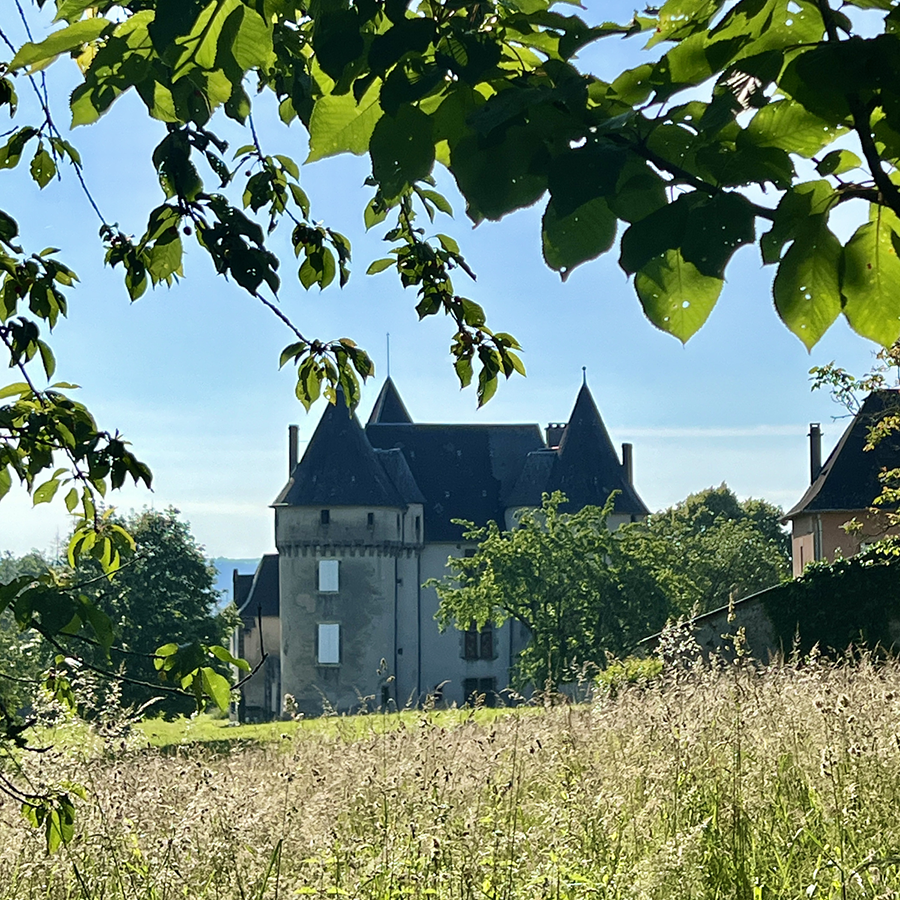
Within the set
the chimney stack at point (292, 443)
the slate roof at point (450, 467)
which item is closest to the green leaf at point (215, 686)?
the slate roof at point (450, 467)

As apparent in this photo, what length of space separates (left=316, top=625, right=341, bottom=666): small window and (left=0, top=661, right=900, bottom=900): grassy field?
134 feet

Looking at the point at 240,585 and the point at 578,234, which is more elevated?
the point at 240,585

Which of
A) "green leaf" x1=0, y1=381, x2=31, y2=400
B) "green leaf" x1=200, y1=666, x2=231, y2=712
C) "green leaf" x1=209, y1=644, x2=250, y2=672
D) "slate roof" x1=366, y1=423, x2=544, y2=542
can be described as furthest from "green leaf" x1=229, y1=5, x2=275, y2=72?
"slate roof" x1=366, y1=423, x2=544, y2=542

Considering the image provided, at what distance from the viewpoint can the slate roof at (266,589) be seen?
5381 centimetres

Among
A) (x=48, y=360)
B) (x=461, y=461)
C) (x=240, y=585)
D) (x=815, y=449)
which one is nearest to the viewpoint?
(x=48, y=360)

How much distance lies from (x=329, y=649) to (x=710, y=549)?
1973 centimetres

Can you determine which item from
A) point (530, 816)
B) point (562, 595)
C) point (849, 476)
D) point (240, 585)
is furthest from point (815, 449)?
point (530, 816)

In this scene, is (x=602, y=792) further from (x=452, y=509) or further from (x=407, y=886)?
(x=452, y=509)

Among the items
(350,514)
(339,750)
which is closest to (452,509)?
(350,514)

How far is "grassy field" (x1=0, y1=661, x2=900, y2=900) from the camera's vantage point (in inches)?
150

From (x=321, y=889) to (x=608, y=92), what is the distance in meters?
3.38

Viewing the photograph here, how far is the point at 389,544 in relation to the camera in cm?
4856

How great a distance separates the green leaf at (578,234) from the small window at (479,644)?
159 feet

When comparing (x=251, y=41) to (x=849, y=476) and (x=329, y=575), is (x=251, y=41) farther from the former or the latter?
(x=329, y=575)
